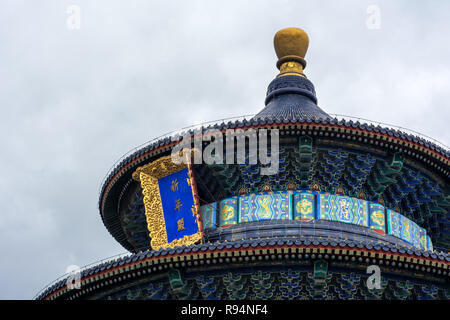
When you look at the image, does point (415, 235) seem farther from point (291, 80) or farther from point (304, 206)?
point (291, 80)

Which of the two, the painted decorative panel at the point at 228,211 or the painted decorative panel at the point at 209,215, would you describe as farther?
the painted decorative panel at the point at 209,215

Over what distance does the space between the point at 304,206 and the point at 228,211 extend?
7.27ft

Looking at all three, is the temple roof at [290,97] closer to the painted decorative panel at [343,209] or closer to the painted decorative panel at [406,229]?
the painted decorative panel at [343,209]

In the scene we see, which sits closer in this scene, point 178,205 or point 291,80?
point 178,205

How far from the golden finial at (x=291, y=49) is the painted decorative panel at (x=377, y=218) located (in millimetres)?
7362

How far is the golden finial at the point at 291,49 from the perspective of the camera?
27062 millimetres

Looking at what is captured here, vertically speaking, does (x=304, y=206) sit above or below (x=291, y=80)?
below

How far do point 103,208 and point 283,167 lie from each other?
277 inches

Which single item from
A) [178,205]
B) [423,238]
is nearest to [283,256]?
[178,205]

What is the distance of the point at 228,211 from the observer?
21.3m

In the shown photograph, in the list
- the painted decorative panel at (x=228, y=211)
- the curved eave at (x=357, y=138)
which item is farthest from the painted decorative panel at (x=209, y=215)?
the curved eave at (x=357, y=138)
